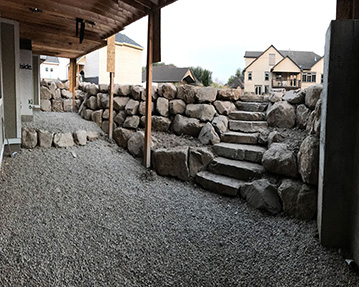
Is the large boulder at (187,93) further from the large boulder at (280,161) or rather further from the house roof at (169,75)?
the house roof at (169,75)

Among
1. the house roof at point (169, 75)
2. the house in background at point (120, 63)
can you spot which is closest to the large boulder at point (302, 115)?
the house in background at point (120, 63)

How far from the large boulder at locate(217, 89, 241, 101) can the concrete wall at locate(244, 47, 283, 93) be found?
14408 mm

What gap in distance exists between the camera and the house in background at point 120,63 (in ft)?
51.2

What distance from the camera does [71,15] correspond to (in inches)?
188

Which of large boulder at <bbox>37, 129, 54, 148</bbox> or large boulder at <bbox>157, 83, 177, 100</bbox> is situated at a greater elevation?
large boulder at <bbox>157, 83, 177, 100</bbox>

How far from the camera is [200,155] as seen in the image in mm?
4660

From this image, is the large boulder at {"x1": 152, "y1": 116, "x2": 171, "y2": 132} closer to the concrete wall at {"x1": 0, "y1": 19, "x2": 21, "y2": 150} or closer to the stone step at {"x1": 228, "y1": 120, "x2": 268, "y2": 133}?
the stone step at {"x1": 228, "y1": 120, "x2": 268, "y2": 133}

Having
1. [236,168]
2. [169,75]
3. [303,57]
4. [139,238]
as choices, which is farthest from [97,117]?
[303,57]

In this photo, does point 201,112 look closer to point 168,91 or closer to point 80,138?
point 168,91

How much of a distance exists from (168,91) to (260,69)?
15.6 metres

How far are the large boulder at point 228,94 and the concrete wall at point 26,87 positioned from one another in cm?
475

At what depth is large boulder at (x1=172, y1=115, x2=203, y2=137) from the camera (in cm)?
545

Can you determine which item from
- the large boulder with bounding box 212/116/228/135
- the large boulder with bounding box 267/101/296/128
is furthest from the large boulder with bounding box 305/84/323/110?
the large boulder with bounding box 212/116/228/135

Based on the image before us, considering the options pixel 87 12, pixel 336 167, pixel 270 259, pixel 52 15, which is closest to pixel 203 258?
pixel 270 259
